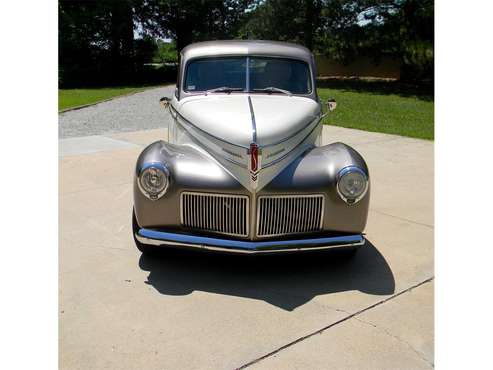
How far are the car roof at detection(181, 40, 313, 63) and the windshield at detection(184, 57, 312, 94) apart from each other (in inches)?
2.2

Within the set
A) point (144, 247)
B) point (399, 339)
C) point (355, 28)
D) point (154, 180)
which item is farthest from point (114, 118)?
point (355, 28)

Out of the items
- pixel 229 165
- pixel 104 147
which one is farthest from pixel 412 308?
pixel 104 147

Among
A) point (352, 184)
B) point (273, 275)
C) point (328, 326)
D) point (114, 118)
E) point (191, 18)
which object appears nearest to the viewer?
point (328, 326)

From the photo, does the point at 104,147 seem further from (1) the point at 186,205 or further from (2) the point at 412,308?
(2) the point at 412,308

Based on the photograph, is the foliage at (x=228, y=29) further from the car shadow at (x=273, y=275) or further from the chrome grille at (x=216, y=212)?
the chrome grille at (x=216, y=212)

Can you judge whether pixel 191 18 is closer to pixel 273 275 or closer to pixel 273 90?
pixel 273 90

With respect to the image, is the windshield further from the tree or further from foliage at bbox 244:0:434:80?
the tree

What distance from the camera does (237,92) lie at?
470cm

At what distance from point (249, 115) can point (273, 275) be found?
1328 millimetres

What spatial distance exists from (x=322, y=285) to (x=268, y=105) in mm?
1655

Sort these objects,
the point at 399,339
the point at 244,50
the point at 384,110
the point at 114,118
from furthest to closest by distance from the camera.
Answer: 1. the point at 384,110
2. the point at 114,118
3. the point at 244,50
4. the point at 399,339

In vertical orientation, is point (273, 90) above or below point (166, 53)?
below

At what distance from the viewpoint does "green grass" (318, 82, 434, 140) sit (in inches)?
459

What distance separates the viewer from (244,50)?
4.91m
